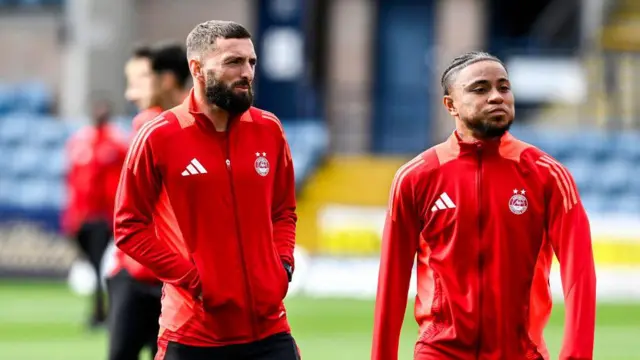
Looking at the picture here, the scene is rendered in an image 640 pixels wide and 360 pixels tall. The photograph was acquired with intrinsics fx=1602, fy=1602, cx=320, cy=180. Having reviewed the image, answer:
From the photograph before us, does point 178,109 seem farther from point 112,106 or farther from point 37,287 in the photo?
point 112,106

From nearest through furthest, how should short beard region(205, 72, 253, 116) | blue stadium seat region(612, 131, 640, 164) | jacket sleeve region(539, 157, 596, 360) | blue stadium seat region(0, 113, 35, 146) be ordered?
jacket sleeve region(539, 157, 596, 360), short beard region(205, 72, 253, 116), blue stadium seat region(612, 131, 640, 164), blue stadium seat region(0, 113, 35, 146)

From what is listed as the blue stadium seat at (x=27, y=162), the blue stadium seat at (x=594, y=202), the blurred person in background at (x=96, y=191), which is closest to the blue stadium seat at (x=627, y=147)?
the blue stadium seat at (x=594, y=202)

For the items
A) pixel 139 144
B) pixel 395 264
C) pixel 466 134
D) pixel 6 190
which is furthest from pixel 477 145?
pixel 6 190

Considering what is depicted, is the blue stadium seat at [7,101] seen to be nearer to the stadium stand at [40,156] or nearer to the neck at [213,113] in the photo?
the stadium stand at [40,156]

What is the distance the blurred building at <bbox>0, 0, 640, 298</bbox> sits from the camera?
23.4 meters

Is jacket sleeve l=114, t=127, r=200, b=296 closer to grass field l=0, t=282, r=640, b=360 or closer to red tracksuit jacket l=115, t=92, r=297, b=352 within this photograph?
red tracksuit jacket l=115, t=92, r=297, b=352

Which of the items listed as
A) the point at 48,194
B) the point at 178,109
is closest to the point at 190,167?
the point at 178,109

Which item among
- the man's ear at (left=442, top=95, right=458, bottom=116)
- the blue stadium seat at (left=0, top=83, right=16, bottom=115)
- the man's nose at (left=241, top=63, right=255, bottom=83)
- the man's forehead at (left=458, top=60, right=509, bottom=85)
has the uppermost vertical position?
the man's forehead at (left=458, top=60, right=509, bottom=85)

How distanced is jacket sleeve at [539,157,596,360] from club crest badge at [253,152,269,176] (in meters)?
1.25

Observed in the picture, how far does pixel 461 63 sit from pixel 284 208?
1133 millimetres

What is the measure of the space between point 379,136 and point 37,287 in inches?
362

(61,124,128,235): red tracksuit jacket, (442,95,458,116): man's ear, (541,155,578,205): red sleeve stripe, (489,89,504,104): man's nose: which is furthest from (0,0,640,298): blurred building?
(489,89,504,104): man's nose

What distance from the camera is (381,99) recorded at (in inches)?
1158

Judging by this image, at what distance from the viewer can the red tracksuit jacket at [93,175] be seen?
15.9m
